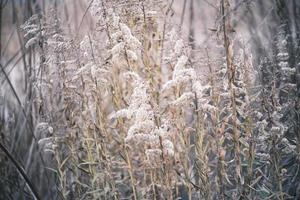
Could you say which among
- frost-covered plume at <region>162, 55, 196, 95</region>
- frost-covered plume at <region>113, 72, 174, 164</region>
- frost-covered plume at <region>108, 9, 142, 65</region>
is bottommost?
frost-covered plume at <region>113, 72, 174, 164</region>

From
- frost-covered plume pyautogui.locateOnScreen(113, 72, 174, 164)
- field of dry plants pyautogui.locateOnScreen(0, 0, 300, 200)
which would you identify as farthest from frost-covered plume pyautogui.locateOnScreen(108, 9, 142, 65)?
frost-covered plume pyautogui.locateOnScreen(113, 72, 174, 164)

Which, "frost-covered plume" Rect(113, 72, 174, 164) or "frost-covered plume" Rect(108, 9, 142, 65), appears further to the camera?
"frost-covered plume" Rect(108, 9, 142, 65)

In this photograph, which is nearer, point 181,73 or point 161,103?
point 181,73

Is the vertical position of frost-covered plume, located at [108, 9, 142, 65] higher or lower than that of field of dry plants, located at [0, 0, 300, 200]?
higher

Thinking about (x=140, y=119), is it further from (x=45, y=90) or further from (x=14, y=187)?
(x=14, y=187)

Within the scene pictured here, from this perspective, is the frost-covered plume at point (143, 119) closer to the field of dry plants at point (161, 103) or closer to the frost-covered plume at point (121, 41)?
the field of dry plants at point (161, 103)

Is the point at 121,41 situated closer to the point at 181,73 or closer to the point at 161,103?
the point at 181,73

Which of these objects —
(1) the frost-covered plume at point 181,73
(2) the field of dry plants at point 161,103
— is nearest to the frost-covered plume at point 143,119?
(2) the field of dry plants at point 161,103

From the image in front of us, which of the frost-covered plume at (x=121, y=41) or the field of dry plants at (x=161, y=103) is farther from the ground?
the frost-covered plume at (x=121, y=41)

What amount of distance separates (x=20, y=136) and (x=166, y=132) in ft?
4.72

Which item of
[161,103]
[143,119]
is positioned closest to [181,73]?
[143,119]

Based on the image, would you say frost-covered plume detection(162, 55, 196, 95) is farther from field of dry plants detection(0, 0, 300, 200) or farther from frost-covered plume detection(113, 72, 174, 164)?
frost-covered plume detection(113, 72, 174, 164)

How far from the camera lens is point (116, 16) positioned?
8.79 ft

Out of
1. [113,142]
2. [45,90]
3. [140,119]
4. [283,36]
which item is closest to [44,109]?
[45,90]
